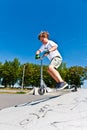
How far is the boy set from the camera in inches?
293

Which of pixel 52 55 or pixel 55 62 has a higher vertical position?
pixel 52 55

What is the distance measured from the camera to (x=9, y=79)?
250 ft

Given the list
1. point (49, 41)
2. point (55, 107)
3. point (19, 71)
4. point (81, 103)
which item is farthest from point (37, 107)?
point (19, 71)

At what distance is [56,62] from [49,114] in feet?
6.65

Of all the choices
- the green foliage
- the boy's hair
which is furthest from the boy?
the green foliage

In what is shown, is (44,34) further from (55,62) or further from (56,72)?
(56,72)

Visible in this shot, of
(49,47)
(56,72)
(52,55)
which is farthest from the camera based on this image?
(49,47)

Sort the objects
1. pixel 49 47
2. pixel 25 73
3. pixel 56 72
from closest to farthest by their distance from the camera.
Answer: pixel 56 72 < pixel 49 47 < pixel 25 73

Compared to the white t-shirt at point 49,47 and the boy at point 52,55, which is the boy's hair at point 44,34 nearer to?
the boy at point 52,55

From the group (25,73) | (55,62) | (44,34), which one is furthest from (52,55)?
(25,73)

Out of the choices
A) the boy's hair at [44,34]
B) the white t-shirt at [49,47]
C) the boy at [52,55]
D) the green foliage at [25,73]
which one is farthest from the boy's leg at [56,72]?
the green foliage at [25,73]

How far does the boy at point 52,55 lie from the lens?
744 cm

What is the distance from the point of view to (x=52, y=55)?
297 inches

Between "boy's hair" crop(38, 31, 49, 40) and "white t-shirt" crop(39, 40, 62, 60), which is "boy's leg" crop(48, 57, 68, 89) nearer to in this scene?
"white t-shirt" crop(39, 40, 62, 60)
